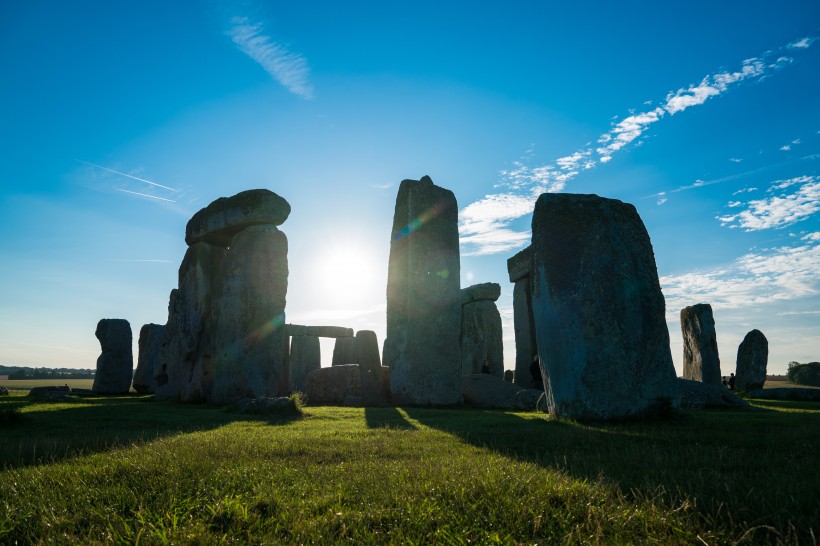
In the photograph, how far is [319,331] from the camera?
24672 mm

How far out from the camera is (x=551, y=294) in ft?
25.8

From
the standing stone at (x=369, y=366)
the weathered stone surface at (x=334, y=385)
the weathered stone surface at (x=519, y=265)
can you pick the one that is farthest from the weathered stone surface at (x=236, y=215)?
the weathered stone surface at (x=519, y=265)

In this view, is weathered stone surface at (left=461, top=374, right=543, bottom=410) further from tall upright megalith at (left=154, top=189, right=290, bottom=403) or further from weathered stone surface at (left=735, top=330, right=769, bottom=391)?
weathered stone surface at (left=735, top=330, right=769, bottom=391)

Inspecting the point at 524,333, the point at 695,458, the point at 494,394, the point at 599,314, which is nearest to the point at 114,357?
the point at 524,333

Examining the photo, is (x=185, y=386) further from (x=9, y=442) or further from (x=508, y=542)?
(x=508, y=542)

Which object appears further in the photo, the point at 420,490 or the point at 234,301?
the point at 234,301

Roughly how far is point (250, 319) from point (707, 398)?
10862 mm

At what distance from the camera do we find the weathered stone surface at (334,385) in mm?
14133

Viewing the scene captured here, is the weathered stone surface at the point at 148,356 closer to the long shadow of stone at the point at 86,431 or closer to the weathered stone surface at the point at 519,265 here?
the long shadow of stone at the point at 86,431

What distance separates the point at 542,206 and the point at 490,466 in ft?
17.9

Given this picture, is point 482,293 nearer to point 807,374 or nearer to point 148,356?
point 148,356

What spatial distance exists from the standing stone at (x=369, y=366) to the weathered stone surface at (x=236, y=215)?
162 inches

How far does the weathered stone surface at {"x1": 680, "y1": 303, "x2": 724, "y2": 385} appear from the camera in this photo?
19.2 meters

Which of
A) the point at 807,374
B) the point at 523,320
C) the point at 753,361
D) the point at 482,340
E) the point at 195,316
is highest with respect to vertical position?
the point at 523,320
